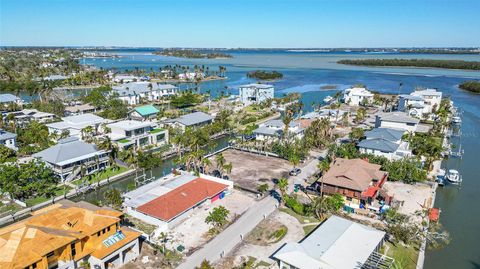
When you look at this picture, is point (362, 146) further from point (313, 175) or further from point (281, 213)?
point (281, 213)

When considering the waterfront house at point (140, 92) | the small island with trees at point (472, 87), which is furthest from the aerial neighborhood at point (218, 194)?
the small island with trees at point (472, 87)

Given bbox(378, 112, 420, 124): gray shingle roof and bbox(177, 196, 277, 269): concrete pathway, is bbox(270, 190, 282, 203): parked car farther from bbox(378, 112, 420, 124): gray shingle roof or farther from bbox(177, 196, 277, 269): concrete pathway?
bbox(378, 112, 420, 124): gray shingle roof

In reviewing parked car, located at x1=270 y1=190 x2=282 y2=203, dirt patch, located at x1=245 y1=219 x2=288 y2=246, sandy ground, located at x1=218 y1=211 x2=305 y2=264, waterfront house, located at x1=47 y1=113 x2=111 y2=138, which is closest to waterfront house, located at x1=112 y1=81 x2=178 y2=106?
waterfront house, located at x1=47 y1=113 x2=111 y2=138

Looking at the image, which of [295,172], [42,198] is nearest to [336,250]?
[295,172]

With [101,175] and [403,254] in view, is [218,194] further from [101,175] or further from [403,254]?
[403,254]

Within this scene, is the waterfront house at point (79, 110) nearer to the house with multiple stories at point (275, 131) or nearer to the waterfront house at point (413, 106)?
the house with multiple stories at point (275, 131)

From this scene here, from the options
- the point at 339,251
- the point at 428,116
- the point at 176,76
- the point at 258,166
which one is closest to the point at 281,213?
the point at 339,251
